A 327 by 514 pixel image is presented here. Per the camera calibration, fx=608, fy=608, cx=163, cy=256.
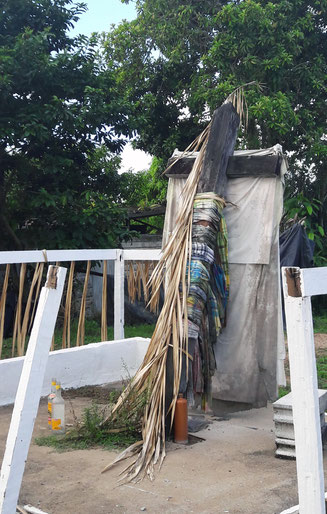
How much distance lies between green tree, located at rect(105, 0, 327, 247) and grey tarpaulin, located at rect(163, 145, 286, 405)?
5315 millimetres

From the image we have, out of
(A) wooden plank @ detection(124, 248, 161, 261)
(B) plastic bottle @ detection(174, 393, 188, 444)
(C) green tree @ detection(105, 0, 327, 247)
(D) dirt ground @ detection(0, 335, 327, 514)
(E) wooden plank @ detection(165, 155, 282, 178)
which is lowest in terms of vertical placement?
(D) dirt ground @ detection(0, 335, 327, 514)

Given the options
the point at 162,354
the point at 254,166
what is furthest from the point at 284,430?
the point at 254,166

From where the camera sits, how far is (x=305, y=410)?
246 cm

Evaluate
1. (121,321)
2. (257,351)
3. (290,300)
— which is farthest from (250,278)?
(290,300)

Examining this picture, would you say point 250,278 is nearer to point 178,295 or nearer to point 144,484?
point 178,295

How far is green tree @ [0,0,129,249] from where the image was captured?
9.10 meters

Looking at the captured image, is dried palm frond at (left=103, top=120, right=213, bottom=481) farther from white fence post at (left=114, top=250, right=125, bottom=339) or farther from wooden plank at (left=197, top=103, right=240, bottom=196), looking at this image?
white fence post at (left=114, top=250, right=125, bottom=339)

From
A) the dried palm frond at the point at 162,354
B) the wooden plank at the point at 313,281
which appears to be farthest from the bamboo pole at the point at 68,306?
the wooden plank at the point at 313,281

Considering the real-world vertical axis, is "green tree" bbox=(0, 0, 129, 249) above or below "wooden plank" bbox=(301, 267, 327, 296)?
above

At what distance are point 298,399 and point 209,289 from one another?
8.01 feet

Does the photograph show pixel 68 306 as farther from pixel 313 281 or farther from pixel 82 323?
pixel 313 281

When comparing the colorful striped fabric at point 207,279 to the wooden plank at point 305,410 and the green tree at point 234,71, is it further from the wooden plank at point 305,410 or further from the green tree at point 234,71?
the green tree at point 234,71

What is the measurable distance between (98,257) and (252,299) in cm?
172

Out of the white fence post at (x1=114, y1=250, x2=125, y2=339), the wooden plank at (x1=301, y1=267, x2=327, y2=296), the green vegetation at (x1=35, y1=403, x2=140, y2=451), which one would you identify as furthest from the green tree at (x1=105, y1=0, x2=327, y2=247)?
the wooden plank at (x1=301, y1=267, x2=327, y2=296)
